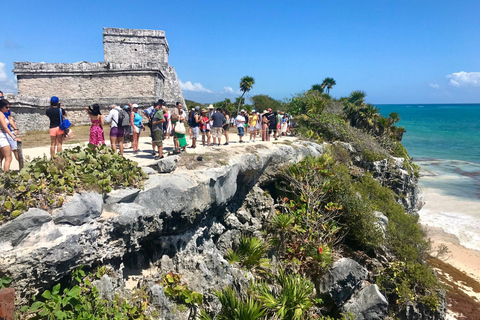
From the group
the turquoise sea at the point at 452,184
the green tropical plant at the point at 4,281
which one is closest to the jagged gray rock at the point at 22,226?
the green tropical plant at the point at 4,281

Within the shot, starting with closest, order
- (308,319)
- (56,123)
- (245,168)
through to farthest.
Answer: (56,123) < (308,319) < (245,168)

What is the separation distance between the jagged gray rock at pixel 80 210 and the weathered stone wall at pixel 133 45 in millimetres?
19403

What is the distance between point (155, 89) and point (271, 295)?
1640 cm

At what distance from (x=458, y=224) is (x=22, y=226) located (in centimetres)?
2165

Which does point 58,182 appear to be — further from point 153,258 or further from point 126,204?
point 153,258

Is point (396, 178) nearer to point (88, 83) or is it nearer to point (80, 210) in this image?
point (80, 210)

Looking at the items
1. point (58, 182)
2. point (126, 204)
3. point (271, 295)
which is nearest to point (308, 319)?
point (271, 295)

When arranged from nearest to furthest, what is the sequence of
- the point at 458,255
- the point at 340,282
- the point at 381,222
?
1. the point at 340,282
2. the point at 381,222
3. the point at 458,255

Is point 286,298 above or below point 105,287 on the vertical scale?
below

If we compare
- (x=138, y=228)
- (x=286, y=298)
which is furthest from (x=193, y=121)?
(x=286, y=298)

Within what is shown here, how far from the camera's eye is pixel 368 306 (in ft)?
25.5

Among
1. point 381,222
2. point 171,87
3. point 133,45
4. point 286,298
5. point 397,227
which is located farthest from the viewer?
point 171,87

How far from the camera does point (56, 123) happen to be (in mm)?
6445

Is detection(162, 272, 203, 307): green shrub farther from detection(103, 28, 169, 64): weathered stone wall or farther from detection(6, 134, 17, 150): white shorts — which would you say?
detection(103, 28, 169, 64): weathered stone wall
